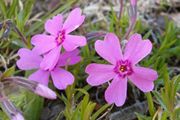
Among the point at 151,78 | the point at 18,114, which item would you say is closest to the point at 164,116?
the point at 151,78

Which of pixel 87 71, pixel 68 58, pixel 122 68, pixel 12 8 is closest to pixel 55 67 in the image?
pixel 68 58

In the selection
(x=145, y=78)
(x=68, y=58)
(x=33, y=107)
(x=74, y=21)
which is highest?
(x=74, y=21)

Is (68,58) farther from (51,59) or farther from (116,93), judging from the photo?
(116,93)

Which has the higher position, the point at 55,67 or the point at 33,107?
the point at 55,67

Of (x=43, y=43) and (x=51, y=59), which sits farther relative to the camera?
(x=43, y=43)

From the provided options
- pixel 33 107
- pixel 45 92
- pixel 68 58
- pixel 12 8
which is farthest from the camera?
pixel 12 8

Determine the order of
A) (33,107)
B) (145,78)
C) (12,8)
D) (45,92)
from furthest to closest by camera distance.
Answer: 1. (12,8)
2. (33,107)
3. (145,78)
4. (45,92)

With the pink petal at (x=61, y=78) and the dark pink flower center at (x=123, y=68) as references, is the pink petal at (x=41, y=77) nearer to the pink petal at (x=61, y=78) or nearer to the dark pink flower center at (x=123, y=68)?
the pink petal at (x=61, y=78)
